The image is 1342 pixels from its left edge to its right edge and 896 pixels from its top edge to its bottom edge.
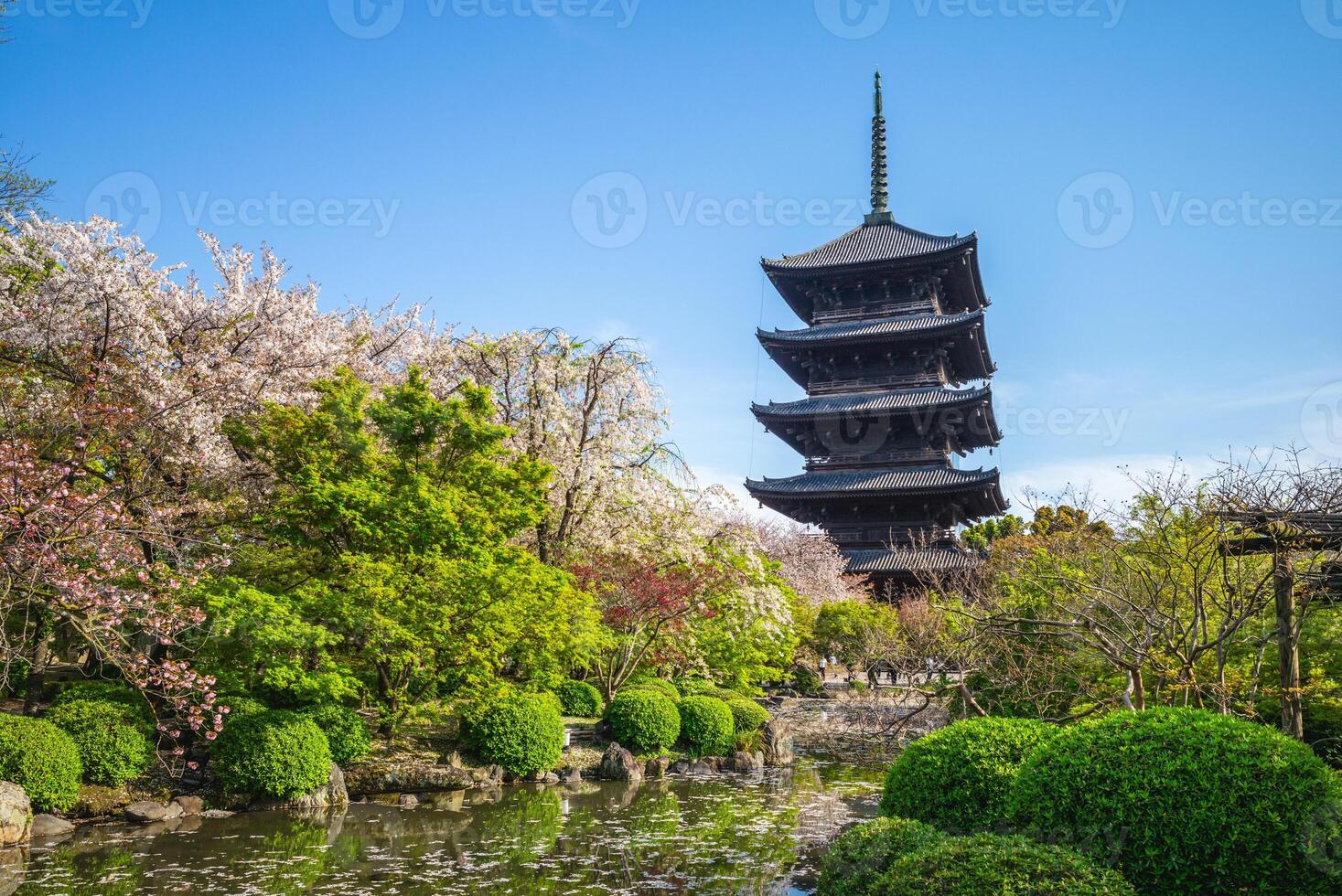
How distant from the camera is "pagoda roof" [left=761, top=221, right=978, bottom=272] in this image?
34.2 m

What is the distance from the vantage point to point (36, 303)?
1309cm

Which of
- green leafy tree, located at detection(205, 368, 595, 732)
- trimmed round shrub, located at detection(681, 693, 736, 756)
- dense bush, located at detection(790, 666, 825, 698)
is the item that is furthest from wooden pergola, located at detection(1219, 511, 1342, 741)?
dense bush, located at detection(790, 666, 825, 698)

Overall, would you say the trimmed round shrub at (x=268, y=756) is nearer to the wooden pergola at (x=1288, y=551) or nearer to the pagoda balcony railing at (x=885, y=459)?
the wooden pergola at (x=1288, y=551)

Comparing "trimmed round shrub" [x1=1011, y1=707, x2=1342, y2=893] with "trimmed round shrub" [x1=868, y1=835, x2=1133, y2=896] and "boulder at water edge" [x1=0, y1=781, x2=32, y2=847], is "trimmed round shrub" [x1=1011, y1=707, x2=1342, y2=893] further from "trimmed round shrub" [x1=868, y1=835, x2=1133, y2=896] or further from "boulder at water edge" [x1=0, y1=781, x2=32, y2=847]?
"boulder at water edge" [x1=0, y1=781, x2=32, y2=847]

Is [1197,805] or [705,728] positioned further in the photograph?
[705,728]

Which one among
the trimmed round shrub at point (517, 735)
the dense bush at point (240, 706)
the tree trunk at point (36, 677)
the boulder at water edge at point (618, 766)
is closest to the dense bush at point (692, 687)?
the boulder at water edge at point (618, 766)

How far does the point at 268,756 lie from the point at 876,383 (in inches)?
1077

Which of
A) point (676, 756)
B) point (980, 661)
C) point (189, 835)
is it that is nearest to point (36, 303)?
point (189, 835)

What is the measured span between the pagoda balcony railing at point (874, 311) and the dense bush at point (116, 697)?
1141 inches

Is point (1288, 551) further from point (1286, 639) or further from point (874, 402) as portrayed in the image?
point (874, 402)

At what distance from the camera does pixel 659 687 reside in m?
19.4

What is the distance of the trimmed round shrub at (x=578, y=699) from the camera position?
18234 millimetres

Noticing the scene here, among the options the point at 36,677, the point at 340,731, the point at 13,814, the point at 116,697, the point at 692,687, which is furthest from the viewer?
the point at 692,687

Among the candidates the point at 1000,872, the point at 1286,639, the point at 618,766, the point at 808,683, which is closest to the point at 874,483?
the point at 808,683
